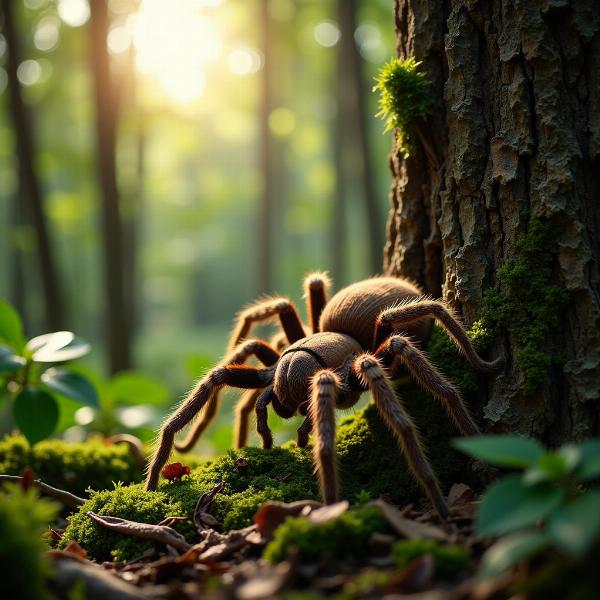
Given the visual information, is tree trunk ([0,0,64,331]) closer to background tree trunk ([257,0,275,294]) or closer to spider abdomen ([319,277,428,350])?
spider abdomen ([319,277,428,350])

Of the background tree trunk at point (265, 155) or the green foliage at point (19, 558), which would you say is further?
Result: the background tree trunk at point (265, 155)

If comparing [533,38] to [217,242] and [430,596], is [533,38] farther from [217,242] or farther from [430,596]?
[217,242]

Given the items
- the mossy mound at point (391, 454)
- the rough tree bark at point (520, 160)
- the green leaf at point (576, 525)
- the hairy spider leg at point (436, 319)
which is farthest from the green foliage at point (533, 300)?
the green leaf at point (576, 525)

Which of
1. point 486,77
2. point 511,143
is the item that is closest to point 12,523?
point 511,143

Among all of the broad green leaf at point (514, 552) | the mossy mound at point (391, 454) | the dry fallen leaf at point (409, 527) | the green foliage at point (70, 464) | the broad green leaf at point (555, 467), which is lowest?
the green foliage at point (70, 464)

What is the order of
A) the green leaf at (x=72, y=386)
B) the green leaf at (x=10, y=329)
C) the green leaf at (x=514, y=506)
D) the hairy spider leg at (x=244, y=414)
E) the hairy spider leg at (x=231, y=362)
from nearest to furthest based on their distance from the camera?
the green leaf at (x=514, y=506) → the green leaf at (x=72, y=386) → the green leaf at (x=10, y=329) → the hairy spider leg at (x=231, y=362) → the hairy spider leg at (x=244, y=414)

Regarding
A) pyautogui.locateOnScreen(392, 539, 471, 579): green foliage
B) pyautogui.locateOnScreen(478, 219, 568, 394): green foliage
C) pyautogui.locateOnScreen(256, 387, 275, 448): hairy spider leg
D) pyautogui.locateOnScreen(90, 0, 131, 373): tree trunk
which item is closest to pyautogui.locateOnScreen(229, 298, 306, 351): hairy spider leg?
pyautogui.locateOnScreen(256, 387, 275, 448): hairy spider leg

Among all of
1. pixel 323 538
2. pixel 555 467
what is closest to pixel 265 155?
pixel 323 538

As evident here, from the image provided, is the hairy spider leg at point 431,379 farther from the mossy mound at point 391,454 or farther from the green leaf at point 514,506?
the green leaf at point 514,506
